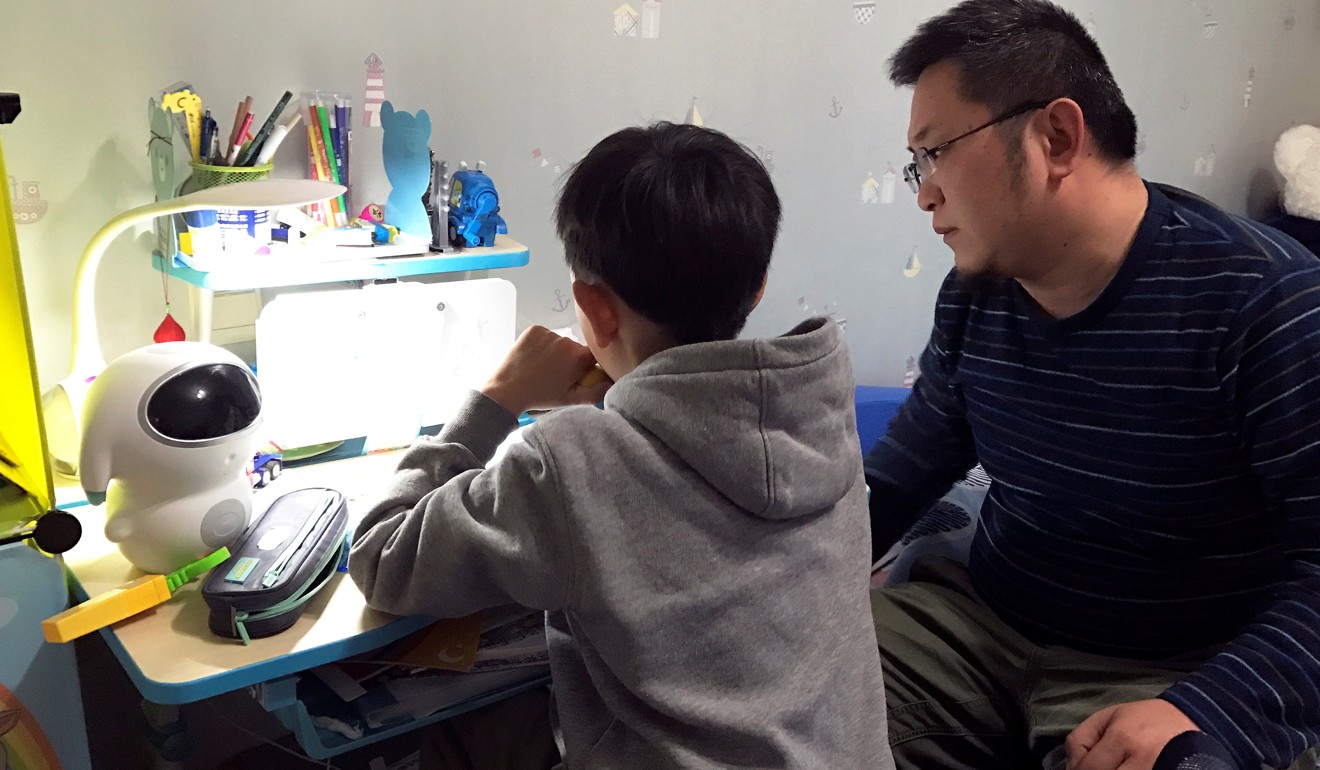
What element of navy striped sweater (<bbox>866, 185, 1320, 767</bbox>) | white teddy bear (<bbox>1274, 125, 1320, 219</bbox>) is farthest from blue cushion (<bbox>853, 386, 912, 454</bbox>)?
white teddy bear (<bbox>1274, 125, 1320, 219</bbox>)

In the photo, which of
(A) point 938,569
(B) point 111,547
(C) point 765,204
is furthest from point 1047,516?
(B) point 111,547

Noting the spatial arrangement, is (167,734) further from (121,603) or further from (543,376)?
(543,376)

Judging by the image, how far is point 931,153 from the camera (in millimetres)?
1233

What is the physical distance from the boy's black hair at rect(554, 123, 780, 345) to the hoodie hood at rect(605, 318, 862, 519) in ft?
0.25

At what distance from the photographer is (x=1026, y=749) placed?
1221 millimetres

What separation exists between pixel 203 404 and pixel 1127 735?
0.96 meters

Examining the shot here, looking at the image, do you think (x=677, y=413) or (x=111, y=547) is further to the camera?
(x=111, y=547)

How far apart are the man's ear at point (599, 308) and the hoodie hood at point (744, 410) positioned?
91 millimetres

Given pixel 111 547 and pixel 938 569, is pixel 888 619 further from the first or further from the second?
pixel 111 547

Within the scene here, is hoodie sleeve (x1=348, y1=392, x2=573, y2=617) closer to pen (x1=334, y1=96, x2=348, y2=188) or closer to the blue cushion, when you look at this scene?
pen (x1=334, y1=96, x2=348, y2=188)

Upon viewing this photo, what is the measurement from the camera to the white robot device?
92 cm

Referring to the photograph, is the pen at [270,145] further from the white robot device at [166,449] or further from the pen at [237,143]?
the white robot device at [166,449]

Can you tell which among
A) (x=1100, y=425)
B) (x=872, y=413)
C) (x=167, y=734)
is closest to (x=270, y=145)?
(x=167, y=734)

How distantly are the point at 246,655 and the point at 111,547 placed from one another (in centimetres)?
27
